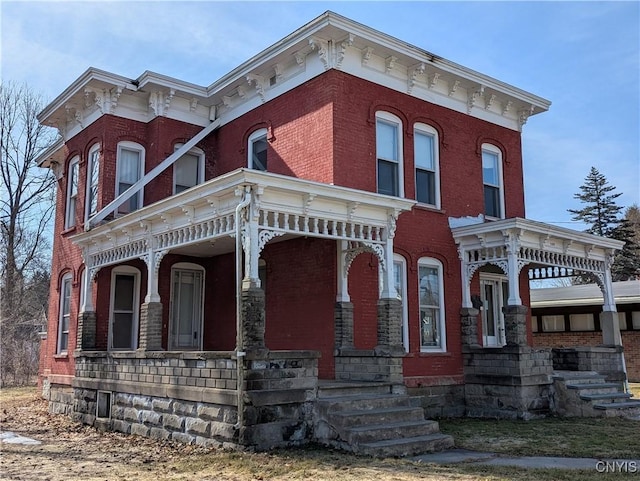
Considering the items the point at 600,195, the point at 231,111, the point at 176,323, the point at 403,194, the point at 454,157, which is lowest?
the point at 176,323

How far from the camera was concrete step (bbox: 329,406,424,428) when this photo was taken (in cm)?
943

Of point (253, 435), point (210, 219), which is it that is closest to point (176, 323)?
point (210, 219)

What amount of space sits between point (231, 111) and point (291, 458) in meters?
10.6

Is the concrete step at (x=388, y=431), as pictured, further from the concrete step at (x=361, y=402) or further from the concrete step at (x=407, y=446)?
the concrete step at (x=361, y=402)

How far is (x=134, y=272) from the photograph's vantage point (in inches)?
632

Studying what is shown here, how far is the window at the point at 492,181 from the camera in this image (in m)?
16.6

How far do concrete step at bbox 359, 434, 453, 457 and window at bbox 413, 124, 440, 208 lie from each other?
662 cm

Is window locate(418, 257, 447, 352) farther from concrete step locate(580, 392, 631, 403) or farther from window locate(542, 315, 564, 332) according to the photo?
window locate(542, 315, 564, 332)

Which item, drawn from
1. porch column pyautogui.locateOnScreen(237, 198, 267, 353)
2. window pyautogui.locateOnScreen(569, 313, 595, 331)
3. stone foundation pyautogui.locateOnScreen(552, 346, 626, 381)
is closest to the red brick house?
porch column pyautogui.locateOnScreen(237, 198, 267, 353)

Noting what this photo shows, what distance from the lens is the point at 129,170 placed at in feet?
54.7

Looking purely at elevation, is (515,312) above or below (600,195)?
below

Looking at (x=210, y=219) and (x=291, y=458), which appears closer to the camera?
(x=291, y=458)

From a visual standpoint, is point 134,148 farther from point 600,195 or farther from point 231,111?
point 600,195

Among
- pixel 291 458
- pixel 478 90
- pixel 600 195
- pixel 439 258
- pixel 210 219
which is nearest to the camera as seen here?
pixel 291 458
